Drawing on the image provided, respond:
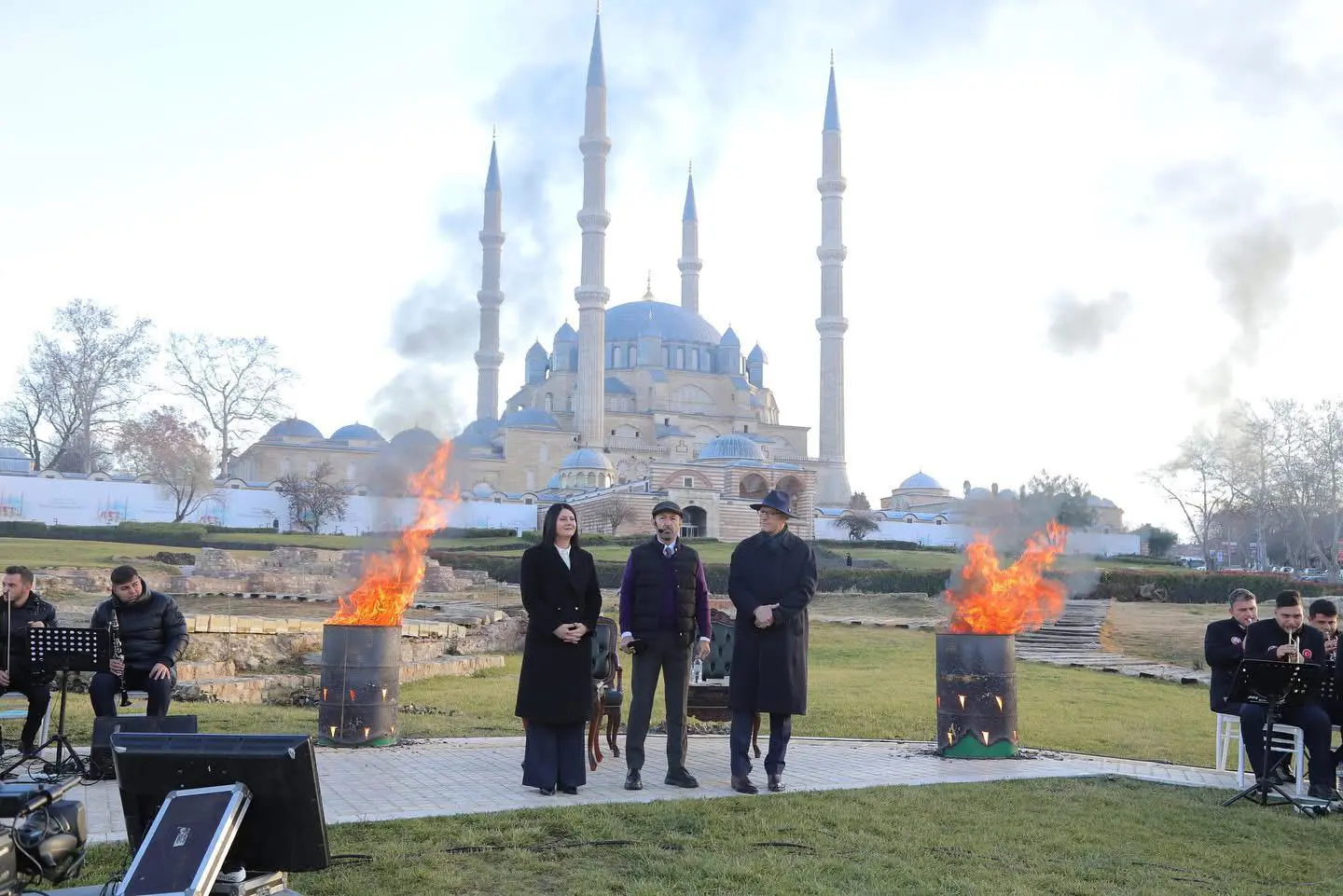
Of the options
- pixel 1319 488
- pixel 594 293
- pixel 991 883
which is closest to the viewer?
pixel 991 883

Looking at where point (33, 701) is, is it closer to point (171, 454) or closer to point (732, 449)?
point (171, 454)

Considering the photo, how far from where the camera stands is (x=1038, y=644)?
22031mm

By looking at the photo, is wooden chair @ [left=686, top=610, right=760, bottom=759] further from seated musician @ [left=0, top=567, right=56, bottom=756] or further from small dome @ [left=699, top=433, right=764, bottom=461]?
small dome @ [left=699, top=433, right=764, bottom=461]

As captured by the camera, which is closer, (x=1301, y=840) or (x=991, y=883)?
(x=991, y=883)

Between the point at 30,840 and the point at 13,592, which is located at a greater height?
the point at 13,592

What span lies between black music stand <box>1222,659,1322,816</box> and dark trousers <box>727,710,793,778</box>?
2.68 metres

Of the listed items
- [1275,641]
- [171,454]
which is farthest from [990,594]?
[171,454]

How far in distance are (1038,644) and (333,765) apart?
17090 mm

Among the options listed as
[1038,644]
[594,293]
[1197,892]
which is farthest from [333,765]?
[594,293]

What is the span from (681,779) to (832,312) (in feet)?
198

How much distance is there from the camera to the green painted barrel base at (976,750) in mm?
8438

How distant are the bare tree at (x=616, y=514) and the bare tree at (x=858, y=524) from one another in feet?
37.5

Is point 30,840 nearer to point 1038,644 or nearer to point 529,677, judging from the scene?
point 529,677

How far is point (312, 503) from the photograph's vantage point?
47.8 metres
